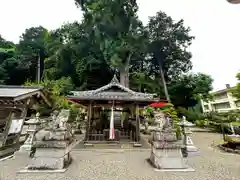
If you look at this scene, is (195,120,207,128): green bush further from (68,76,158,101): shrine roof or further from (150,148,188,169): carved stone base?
(150,148,188,169): carved stone base

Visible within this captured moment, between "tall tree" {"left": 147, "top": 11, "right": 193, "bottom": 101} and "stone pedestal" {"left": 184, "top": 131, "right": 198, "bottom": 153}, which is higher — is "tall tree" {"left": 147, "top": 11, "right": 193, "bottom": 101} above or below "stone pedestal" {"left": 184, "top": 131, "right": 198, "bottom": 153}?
above

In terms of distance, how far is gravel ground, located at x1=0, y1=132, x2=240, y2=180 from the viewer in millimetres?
4062

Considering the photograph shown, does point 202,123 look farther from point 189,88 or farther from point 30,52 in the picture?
point 30,52

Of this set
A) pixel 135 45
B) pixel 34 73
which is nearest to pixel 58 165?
pixel 135 45

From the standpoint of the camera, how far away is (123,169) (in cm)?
466

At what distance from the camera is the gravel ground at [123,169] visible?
13.3 ft

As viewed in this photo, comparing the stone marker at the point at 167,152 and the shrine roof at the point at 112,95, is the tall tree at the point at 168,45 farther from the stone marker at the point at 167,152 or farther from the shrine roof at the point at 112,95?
the stone marker at the point at 167,152

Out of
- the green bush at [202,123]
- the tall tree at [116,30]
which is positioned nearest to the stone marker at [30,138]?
the tall tree at [116,30]

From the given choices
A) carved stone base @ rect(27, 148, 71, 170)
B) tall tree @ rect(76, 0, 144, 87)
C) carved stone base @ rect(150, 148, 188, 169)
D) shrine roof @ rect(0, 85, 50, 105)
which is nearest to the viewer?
carved stone base @ rect(27, 148, 71, 170)

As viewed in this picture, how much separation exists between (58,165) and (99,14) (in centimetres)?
1782

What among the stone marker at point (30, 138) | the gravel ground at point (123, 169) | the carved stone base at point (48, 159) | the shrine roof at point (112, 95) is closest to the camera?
the gravel ground at point (123, 169)

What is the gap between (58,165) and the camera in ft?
14.9

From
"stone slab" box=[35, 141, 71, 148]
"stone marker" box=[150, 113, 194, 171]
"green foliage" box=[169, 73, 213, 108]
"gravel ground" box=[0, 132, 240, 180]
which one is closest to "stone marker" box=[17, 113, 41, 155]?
"gravel ground" box=[0, 132, 240, 180]

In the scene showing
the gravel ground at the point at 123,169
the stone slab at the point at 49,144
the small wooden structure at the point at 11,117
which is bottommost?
the gravel ground at the point at 123,169
